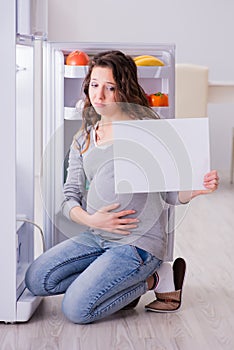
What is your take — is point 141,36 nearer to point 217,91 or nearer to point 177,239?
point 217,91

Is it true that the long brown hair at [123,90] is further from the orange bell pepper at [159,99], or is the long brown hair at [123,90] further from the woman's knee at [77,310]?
the woman's knee at [77,310]

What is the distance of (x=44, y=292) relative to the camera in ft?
7.85

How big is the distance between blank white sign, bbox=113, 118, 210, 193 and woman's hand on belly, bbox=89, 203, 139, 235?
6 cm

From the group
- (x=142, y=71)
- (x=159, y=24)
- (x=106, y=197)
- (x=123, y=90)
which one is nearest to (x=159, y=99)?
(x=142, y=71)

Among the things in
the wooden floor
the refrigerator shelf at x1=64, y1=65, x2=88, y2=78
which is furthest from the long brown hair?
the wooden floor

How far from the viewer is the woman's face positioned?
92.1 inches

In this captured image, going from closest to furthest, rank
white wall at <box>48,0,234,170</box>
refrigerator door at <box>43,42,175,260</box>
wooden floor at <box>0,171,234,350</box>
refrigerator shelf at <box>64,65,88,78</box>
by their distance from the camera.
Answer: wooden floor at <box>0,171,234,350</box> < refrigerator door at <box>43,42,175,260</box> < refrigerator shelf at <box>64,65,88,78</box> < white wall at <box>48,0,234,170</box>

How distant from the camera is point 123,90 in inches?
92.4

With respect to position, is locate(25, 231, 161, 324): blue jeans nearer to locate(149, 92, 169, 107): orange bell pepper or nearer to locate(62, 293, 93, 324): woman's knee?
locate(62, 293, 93, 324): woman's knee

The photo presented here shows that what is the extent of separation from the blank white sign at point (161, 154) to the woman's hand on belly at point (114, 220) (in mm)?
63

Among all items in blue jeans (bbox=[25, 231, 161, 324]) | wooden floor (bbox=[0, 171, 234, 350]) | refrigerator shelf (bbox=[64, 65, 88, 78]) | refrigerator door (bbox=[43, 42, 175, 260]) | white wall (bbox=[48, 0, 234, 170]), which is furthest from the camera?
white wall (bbox=[48, 0, 234, 170])

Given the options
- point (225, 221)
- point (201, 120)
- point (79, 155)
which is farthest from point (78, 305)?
point (225, 221)

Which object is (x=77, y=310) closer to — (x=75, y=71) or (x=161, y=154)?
(x=161, y=154)

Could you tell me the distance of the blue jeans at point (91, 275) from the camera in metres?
2.30
